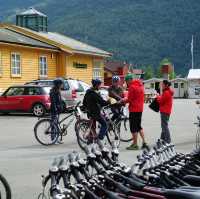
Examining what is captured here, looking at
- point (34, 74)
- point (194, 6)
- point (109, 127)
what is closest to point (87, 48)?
point (34, 74)

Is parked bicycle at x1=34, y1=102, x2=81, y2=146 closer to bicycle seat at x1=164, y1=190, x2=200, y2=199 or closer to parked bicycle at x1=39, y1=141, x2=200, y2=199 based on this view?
parked bicycle at x1=39, y1=141, x2=200, y2=199

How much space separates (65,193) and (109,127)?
10.6 metres

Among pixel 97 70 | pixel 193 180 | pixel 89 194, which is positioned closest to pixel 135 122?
pixel 193 180

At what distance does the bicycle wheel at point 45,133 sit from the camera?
16203 millimetres

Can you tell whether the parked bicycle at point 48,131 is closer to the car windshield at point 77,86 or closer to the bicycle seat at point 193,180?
the bicycle seat at point 193,180

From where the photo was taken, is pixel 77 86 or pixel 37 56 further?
pixel 37 56

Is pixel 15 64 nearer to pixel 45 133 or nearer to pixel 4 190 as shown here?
pixel 45 133

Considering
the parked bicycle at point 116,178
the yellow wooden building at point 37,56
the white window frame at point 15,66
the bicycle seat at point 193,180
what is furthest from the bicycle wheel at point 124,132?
the white window frame at point 15,66

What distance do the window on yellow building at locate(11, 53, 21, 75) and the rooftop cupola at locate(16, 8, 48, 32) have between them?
1046 cm

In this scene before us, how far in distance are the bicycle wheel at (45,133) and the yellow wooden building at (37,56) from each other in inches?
855

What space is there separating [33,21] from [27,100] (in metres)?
22.8

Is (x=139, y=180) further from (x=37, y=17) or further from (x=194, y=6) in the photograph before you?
(x=194, y=6)

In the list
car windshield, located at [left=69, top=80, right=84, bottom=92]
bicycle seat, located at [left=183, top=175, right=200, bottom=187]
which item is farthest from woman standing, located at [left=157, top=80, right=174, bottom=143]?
car windshield, located at [left=69, top=80, right=84, bottom=92]

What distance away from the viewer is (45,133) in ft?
53.4
